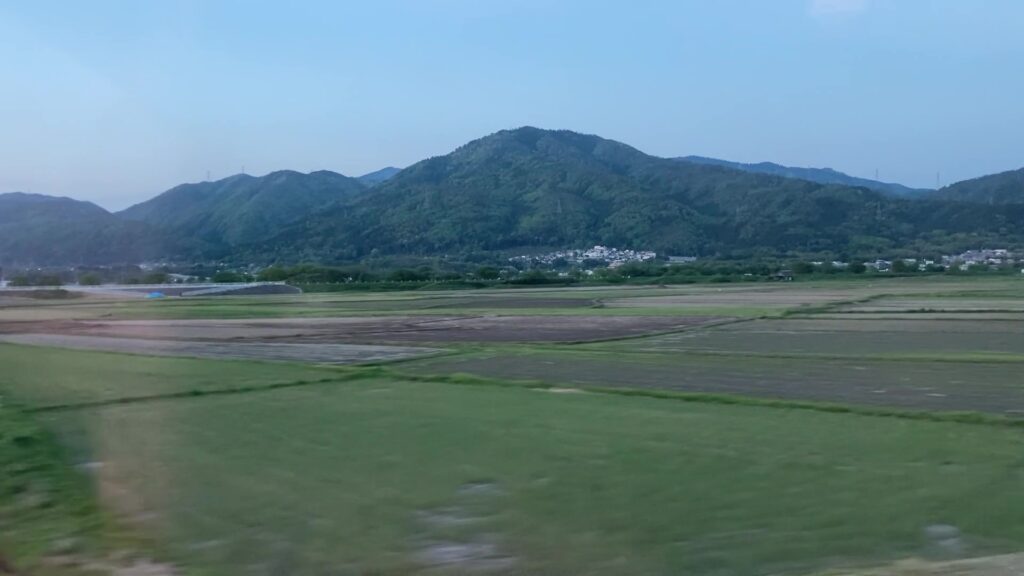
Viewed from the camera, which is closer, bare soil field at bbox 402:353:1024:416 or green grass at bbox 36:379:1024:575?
green grass at bbox 36:379:1024:575

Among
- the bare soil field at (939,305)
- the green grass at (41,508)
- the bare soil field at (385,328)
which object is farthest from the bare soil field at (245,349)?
the bare soil field at (939,305)

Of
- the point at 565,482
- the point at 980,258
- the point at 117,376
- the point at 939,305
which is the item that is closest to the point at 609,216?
the point at 980,258

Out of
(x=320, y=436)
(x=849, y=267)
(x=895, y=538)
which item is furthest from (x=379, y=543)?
(x=849, y=267)

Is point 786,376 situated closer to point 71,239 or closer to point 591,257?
point 71,239

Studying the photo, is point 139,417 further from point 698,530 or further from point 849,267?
point 849,267

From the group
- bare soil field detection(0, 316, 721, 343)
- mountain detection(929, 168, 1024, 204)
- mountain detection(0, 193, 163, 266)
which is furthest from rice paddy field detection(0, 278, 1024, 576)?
mountain detection(929, 168, 1024, 204)

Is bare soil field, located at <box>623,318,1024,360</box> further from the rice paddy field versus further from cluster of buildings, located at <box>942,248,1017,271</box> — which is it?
cluster of buildings, located at <box>942,248,1017,271</box>
